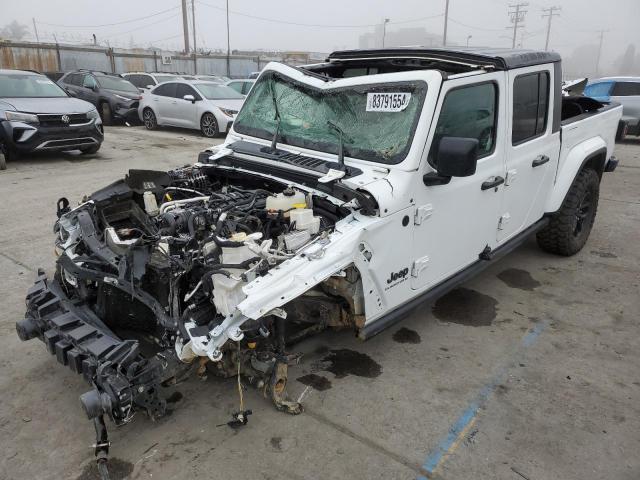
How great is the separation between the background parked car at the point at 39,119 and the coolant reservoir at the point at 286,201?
25.9ft

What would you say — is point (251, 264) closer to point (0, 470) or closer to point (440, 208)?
point (440, 208)

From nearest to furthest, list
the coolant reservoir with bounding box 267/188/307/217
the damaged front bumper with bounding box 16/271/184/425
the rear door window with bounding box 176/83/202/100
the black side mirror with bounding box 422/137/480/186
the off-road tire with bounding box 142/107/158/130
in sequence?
the damaged front bumper with bounding box 16/271/184/425, the black side mirror with bounding box 422/137/480/186, the coolant reservoir with bounding box 267/188/307/217, the rear door window with bounding box 176/83/202/100, the off-road tire with bounding box 142/107/158/130

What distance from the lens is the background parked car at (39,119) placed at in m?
9.05

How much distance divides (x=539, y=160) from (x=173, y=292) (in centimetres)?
324

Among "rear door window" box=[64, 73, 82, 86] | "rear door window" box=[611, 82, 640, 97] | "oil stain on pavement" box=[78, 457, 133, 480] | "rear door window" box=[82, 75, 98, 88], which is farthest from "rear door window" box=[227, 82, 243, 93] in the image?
"oil stain on pavement" box=[78, 457, 133, 480]

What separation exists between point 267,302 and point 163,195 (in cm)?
163

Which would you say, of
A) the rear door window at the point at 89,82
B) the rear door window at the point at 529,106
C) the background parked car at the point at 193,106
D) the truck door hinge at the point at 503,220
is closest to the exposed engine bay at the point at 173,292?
the truck door hinge at the point at 503,220

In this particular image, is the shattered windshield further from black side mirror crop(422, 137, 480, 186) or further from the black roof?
the black roof

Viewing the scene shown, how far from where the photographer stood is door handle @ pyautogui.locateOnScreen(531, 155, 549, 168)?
4184 mm

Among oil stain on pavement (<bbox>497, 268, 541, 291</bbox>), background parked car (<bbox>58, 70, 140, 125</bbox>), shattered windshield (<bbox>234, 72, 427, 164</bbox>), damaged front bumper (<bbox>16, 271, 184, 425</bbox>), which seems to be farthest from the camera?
background parked car (<bbox>58, 70, 140, 125</bbox>)

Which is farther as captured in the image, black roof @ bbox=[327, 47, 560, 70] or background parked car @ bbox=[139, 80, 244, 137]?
background parked car @ bbox=[139, 80, 244, 137]

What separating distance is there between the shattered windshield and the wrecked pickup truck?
0.01 metres

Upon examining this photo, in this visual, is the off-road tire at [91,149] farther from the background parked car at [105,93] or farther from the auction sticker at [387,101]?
the auction sticker at [387,101]

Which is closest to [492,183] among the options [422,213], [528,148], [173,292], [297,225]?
[528,148]
